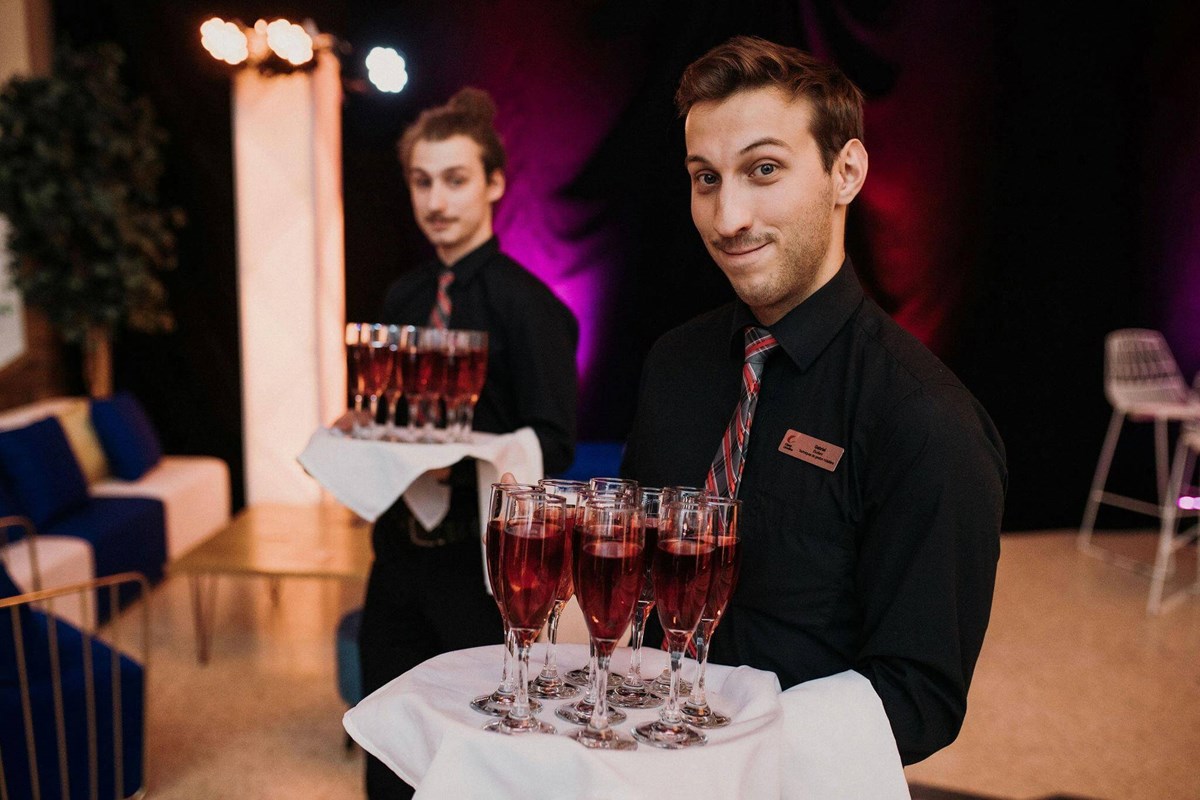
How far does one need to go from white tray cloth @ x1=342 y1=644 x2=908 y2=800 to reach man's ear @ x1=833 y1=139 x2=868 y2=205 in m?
0.67

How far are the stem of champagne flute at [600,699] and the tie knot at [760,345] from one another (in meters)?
0.55

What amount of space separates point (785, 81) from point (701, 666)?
0.75m

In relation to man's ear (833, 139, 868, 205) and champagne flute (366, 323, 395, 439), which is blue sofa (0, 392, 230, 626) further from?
man's ear (833, 139, 868, 205)

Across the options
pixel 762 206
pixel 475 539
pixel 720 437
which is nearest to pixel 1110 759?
pixel 475 539

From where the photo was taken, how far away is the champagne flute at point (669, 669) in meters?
1.14

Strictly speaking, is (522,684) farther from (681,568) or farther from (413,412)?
(413,412)

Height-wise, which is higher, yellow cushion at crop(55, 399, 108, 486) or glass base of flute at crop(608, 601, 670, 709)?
glass base of flute at crop(608, 601, 670, 709)

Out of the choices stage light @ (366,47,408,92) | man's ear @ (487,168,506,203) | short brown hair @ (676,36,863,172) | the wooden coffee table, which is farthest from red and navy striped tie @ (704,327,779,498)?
stage light @ (366,47,408,92)

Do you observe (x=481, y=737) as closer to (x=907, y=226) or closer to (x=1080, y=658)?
(x=1080, y=658)

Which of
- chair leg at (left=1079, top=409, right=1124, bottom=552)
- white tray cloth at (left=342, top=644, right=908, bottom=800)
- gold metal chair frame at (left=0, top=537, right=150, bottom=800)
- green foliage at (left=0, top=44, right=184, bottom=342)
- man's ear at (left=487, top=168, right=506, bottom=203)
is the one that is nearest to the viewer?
white tray cloth at (left=342, top=644, right=908, bottom=800)

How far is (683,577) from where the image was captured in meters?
1.11

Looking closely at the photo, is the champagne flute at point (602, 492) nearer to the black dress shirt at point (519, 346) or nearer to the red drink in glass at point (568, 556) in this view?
the red drink in glass at point (568, 556)

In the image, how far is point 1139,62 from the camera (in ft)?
20.0

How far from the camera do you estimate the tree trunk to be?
5699 mm
